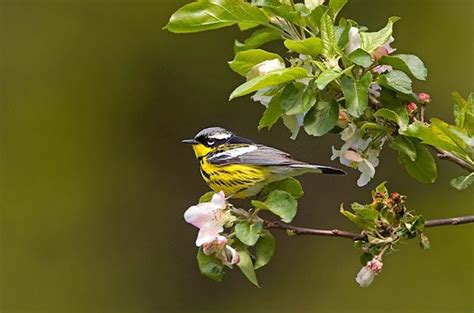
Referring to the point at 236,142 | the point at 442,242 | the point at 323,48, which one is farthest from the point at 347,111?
the point at 442,242

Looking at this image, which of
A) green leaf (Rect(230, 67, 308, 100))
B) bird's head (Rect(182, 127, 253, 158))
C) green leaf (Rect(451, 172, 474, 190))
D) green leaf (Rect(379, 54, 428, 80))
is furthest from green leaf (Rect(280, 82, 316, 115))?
bird's head (Rect(182, 127, 253, 158))

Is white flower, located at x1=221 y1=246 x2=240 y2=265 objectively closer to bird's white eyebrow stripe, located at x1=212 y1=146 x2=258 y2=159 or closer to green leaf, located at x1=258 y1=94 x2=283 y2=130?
green leaf, located at x1=258 y1=94 x2=283 y2=130

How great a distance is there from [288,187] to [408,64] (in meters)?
0.31

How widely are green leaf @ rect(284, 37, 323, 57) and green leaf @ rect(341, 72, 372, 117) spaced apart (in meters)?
0.06

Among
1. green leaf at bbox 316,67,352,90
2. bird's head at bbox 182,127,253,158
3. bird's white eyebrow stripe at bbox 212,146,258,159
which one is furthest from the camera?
bird's head at bbox 182,127,253,158

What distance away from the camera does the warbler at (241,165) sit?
181cm

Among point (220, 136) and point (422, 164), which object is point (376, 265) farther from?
point (220, 136)

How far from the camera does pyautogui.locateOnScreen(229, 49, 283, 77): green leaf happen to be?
158 centimetres

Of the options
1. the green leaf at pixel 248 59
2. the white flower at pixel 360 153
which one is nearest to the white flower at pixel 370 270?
the white flower at pixel 360 153

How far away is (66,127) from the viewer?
605 centimetres

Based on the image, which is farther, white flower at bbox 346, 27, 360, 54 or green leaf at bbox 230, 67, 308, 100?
white flower at bbox 346, 27, 360, 54

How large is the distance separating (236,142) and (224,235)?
22.6 inches

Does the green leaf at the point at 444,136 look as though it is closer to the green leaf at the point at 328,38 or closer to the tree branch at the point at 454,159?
the tree branch at the point at 454,159

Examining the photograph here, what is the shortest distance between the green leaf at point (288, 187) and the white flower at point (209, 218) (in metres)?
0.16
